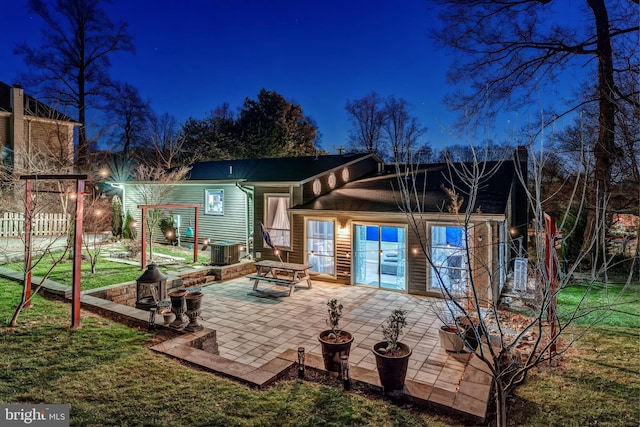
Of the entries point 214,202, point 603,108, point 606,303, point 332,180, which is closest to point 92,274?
point 214,202

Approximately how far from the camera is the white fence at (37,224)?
13.1 m

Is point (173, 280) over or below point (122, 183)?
below

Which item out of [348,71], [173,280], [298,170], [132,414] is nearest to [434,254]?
[298,170]

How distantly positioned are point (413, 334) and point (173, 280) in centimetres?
602

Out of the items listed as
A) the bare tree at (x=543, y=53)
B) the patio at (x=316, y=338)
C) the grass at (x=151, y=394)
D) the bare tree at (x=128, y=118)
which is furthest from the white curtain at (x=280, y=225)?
the bare tree at (x=128, y=118)

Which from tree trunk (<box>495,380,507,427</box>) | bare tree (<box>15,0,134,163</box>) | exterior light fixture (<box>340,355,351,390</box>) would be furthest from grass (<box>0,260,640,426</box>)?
bare tree (<box>15,0,134,163</box>)

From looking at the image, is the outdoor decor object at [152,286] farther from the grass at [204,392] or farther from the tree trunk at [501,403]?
the tree trunk at [501,403]

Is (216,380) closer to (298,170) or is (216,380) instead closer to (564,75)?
(298,170)

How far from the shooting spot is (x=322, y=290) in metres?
9.39

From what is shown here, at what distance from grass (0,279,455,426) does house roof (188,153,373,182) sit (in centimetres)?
766

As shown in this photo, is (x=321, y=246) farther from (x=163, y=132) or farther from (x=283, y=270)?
(x=163, y=132)

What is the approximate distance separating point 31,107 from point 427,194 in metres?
21.3

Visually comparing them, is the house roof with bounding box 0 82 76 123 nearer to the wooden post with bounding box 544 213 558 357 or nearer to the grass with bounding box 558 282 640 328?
the wooden post with bounding box 544 213 558 357

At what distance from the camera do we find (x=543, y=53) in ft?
38.8
